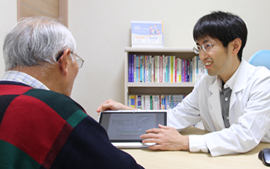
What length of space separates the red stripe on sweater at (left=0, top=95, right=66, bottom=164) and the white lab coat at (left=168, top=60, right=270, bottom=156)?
23.9 inches

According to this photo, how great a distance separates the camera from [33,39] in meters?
0.57

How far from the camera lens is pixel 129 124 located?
→ 914 millimetres

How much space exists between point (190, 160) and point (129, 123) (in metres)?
0.32

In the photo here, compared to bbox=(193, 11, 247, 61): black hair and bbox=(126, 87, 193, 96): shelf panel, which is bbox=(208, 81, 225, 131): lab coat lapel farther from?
bbox=(126, 87, 193, 96): shelf panel

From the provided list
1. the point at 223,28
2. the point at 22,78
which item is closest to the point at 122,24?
the point at 223,28

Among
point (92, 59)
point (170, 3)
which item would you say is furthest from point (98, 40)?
point (170, 3)

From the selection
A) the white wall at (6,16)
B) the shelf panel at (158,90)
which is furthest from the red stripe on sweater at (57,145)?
the shelf panel at (158,90)

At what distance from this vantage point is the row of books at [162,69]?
1.98 meters

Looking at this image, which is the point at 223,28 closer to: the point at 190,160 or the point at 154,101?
the point at 190,160

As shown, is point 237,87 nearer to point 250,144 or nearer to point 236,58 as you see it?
point 236,58

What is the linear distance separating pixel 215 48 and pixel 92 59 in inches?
60.2

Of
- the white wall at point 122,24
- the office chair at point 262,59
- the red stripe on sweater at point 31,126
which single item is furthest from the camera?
the white wall at point 122,24

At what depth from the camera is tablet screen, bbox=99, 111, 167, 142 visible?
2.85ft

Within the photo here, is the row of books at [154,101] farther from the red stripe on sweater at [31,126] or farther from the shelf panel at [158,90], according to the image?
the red stripe on sweater at [31,126]
